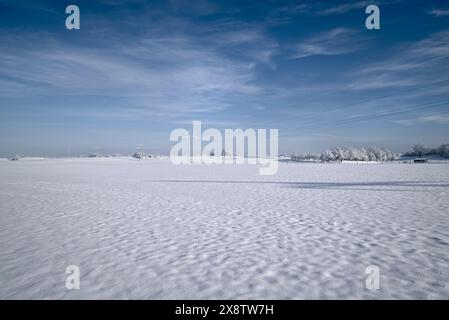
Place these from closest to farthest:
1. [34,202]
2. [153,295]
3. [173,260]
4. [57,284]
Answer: [153,295], [57,284], [173,260], [34,202]

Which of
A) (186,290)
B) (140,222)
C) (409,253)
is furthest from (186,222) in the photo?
(409,253)

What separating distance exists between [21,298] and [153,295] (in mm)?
2119

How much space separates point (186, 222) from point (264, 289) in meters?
5.03

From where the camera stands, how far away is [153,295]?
4203mm

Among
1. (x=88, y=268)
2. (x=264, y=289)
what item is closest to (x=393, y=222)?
(x=264, y=289)

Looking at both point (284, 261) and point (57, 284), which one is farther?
point (284, 261)

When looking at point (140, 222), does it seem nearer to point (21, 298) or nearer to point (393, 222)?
point (21, 298)

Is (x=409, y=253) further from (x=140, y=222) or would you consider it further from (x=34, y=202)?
(x=34, y=202)
